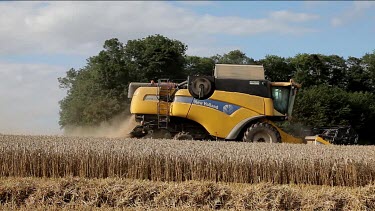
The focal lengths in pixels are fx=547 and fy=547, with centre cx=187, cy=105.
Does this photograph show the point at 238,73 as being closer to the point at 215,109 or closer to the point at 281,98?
the point at 215,109

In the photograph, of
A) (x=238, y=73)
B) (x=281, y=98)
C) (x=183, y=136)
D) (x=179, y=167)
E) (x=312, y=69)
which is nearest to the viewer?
(x=179, y=167)

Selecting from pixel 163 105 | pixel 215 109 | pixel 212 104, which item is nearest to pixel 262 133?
pixel 215 109

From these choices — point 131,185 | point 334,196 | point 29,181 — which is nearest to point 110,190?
point 131,185

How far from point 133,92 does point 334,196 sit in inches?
388

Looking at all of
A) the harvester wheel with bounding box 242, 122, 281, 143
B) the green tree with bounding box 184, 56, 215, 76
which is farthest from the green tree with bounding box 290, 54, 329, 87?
the harvester wheel with bounding box 242, 122, 281, 143

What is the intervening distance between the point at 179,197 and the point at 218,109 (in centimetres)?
775

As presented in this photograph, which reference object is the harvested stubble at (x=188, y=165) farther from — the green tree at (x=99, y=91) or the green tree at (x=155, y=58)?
the green tree at (x=155, y=58)

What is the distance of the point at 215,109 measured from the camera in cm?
1588

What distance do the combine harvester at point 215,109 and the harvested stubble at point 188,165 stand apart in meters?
5.16

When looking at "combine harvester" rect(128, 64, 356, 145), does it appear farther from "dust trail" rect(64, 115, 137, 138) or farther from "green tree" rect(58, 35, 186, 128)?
"green tree" rect(58, 35, 186, 128)

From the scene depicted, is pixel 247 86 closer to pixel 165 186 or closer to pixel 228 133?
pixel 228 133

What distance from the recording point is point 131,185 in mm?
8633

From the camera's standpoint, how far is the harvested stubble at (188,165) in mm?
10164

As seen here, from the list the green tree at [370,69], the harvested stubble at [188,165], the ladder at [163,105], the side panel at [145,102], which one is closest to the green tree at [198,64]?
the green tree at [370,69]
